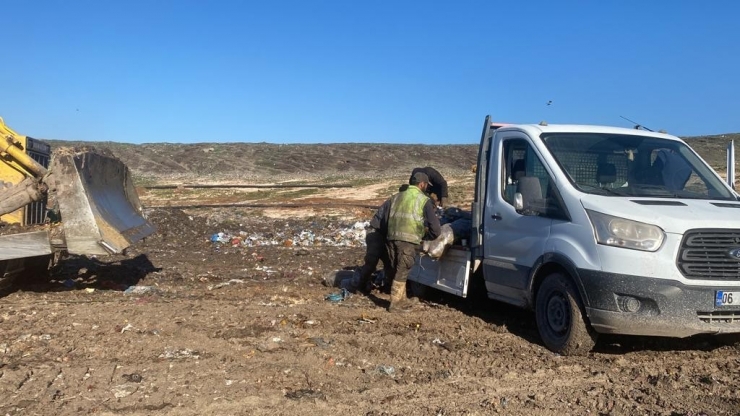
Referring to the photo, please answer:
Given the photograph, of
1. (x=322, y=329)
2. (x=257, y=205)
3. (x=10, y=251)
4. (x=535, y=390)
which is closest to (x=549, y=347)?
(x=535, y=390)

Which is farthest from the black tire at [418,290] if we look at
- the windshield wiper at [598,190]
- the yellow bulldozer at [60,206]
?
the yellow bulldozer at [60,206]

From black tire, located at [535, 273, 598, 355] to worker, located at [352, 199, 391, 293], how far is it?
2.49 meters

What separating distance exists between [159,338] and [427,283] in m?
3.24

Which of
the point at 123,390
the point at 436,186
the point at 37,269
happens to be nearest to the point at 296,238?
the point at 37,269

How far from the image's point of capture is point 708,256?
17.3ft

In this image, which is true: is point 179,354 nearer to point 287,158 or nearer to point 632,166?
point 632,166

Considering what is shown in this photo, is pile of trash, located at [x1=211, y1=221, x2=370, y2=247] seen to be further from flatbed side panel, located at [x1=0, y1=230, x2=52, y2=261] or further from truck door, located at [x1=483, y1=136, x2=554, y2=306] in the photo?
truck door, located at [x1=483, y1=136, x2=554, y2=306]

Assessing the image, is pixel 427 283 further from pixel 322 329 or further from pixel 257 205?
pixel 257 205

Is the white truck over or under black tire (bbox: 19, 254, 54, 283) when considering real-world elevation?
over

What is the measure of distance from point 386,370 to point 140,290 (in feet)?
15.6

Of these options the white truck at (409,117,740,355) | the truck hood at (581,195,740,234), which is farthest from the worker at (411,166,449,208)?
the truck hood at (581,195,740,234)

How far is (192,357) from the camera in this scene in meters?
5.80

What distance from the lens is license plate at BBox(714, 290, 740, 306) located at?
17.1 ft

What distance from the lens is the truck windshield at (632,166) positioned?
6.18 m
